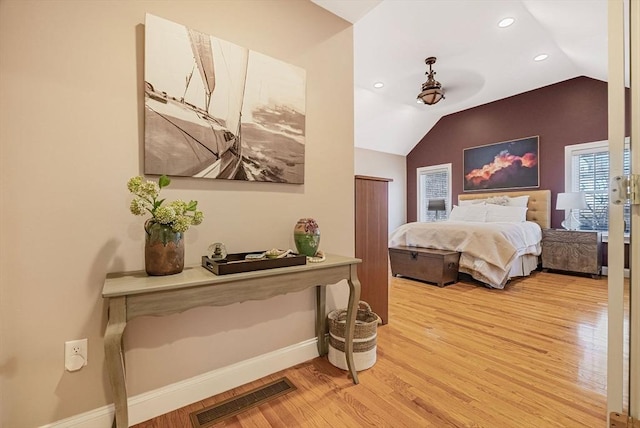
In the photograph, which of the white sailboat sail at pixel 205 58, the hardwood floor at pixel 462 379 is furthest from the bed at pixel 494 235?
the white sailboat sail at pixel 205 58

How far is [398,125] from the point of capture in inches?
251

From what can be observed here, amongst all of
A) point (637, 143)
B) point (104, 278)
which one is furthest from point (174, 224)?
point (637, 143)

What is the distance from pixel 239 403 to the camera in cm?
149

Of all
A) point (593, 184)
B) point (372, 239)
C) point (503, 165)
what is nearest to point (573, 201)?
point (593, 184)

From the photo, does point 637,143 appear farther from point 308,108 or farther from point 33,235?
point 33,235

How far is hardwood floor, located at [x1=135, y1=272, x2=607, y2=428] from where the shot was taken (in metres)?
1.38

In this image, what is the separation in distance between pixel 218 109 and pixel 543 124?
582 cm

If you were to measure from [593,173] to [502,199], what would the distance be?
4.18 feet

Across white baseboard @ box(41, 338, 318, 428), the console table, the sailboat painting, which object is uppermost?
the sailboat painting

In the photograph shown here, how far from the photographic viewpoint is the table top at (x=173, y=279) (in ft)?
3.51

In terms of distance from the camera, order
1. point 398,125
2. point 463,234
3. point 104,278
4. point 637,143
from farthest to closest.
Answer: point 398,125, point 463,234, point 104,278, point 637,143

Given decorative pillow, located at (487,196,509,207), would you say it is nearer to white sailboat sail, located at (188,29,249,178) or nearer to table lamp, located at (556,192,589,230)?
table lamp, located at (556,192,589,230)

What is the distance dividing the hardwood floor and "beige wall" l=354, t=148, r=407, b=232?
167 inches

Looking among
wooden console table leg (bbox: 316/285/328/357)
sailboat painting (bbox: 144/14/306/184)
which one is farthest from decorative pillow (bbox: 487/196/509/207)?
sailboat painting (bbox: 144/14/306/184)
